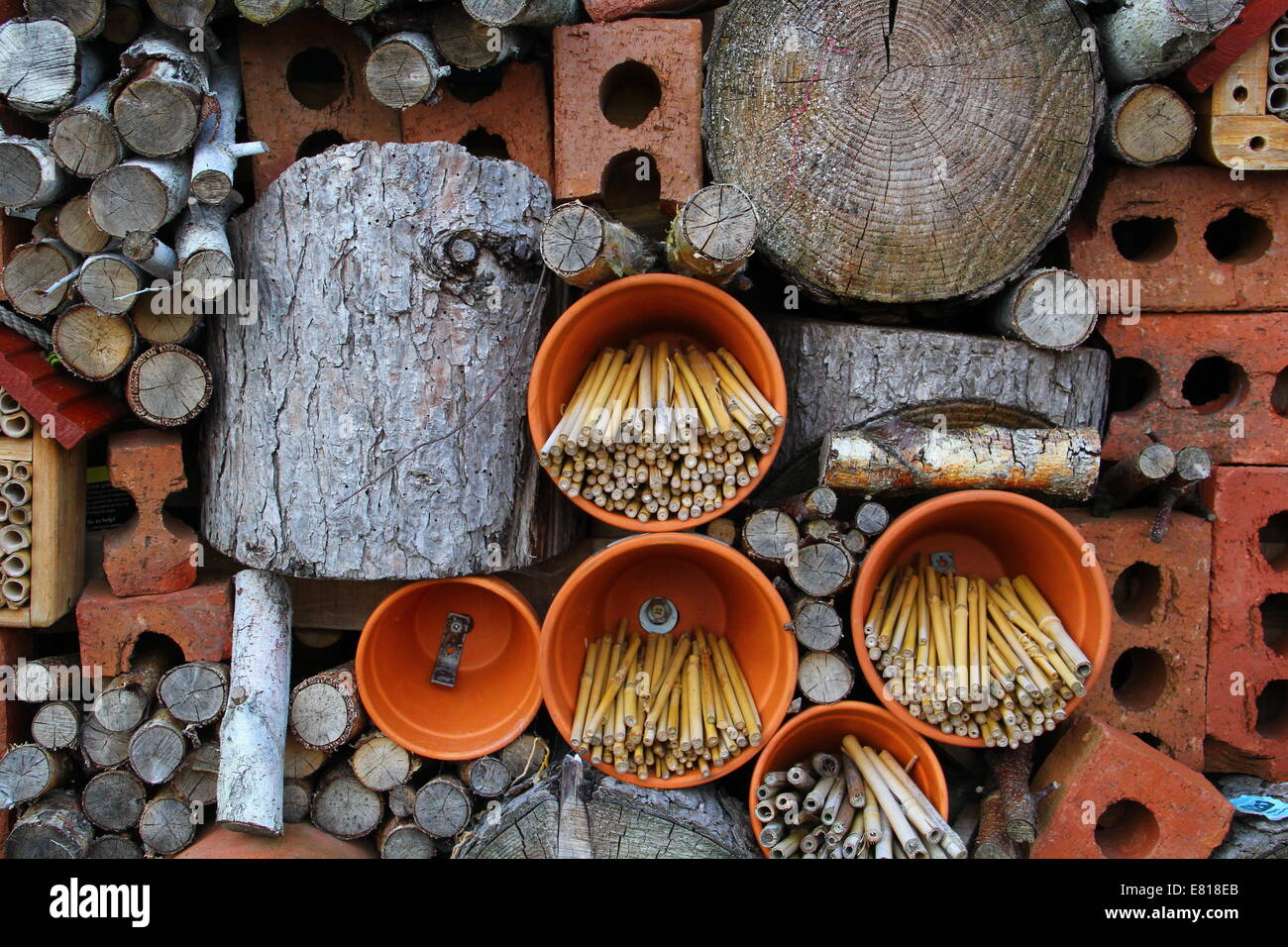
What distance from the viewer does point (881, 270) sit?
293 cm

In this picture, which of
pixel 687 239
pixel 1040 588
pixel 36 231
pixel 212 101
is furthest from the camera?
pixel 1040 588

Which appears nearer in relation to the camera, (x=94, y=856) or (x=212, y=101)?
(x=212, y=101)

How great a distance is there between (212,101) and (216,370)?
0.84 metres

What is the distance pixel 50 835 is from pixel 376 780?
1.05 m

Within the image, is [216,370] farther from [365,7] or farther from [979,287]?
[979,287]

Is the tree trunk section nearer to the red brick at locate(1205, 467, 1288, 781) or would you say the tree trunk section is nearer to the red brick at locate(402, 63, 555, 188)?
the red brick at locate(402, 63, 555, 188)

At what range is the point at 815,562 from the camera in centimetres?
285

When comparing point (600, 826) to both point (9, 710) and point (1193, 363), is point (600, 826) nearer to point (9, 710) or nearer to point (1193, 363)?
point (9, 710)

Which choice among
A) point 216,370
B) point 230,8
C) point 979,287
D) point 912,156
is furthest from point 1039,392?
point 230,8

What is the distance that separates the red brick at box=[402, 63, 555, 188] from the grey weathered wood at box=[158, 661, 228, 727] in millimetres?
1894

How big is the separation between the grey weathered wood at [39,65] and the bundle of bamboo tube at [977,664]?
295 centimetres

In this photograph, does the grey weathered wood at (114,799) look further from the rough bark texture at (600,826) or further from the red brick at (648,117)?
the red brick at (648,117)

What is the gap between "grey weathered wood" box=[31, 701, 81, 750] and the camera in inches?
121

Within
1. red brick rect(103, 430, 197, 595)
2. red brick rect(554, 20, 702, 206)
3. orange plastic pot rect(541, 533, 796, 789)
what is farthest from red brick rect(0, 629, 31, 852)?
red brick rect(554, 20, 702, 206)
